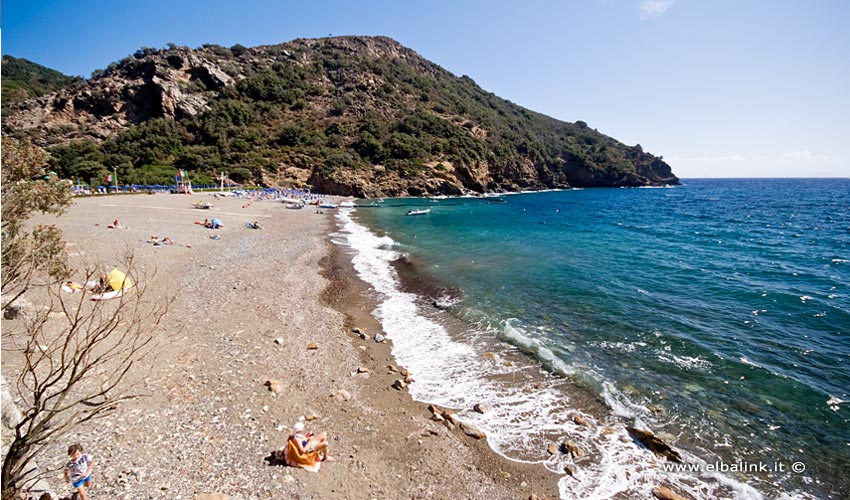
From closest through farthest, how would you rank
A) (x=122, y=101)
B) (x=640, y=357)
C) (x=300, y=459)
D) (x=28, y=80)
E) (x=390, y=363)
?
1. (x=300, y=459)
2. (x=390, y=363)
3. (x=640, y=357)
4. (x=122, y=101)
5. (x=28, y=80)

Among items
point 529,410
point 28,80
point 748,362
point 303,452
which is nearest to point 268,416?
point 303,452

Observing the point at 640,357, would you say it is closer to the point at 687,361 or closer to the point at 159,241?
the point at 687,361

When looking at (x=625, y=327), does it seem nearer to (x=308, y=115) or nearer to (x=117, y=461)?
(x=117, y=461)

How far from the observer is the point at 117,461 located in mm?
6707

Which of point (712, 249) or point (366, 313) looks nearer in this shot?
point (366, 313)

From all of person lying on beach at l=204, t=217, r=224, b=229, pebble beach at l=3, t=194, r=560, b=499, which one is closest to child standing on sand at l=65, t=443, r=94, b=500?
pebble beach at l=3, t=194, r=560, b=499

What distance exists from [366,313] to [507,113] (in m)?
140

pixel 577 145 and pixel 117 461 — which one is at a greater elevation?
pixel 577 145

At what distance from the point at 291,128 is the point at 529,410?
83.1 metres

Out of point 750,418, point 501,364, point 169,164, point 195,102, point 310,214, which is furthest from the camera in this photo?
point 195,102

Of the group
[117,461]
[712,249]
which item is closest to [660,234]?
[712,249]

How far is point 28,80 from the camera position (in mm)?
102188

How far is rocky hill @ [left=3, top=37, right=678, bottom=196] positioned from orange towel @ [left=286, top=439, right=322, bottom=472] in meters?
66.8

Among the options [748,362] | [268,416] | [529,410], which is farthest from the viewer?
[748,362]
